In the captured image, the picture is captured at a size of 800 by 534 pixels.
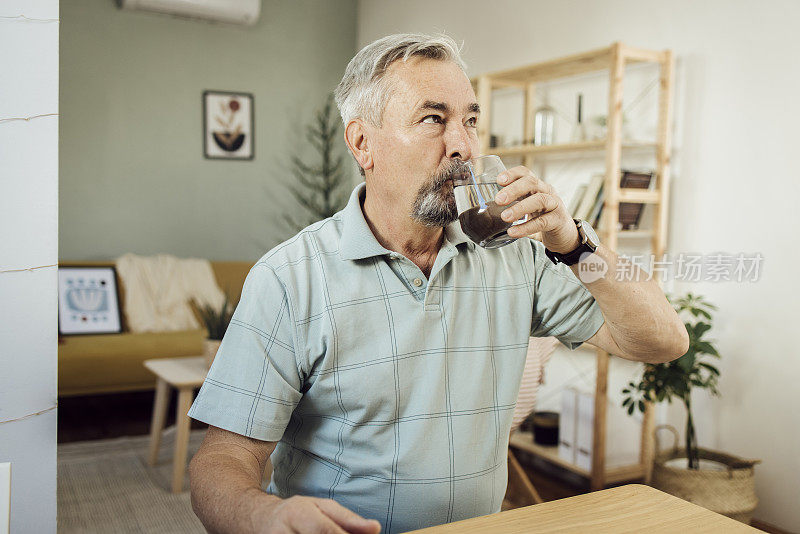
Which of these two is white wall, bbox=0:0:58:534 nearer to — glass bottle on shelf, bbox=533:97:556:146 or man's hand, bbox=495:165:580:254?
man's hand, bbox=495:165:580:254

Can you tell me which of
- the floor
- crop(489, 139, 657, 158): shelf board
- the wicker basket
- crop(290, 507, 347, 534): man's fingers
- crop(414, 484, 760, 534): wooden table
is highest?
crop(489, 139, 657, 158): shelf board

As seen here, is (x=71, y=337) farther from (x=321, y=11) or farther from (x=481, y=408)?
(x=481, y=408)

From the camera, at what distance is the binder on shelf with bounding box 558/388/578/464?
3.13 meters

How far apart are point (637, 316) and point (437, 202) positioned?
1.23 ft

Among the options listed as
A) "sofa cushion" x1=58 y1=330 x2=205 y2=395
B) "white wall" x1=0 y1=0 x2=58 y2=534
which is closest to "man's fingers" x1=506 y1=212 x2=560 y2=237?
"white wall" x1=0 y1=0 x2=58 y2=534

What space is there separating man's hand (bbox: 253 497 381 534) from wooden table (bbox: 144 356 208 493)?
2285 millimetres

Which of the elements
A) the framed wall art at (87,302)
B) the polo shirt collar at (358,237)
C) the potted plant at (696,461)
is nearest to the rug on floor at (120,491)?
the framed wall art at (87,302)

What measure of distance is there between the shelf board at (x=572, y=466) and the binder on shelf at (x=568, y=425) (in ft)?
0.10

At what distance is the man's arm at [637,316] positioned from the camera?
1144 millimetres

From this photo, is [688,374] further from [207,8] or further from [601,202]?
[207,8]

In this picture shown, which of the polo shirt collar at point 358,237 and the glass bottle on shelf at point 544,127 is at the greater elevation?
the glass bottle on shelf at point 544,127

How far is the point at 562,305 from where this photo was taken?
4.28 ft

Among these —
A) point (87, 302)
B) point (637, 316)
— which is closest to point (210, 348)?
point (87, 302)

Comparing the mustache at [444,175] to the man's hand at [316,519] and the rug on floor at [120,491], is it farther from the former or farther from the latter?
the rug on floor at [120,491]
